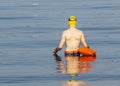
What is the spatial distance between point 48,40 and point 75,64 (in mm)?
6418

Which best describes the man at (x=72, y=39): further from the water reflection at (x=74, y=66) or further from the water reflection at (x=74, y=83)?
the water reflection at (x=74, y=83)

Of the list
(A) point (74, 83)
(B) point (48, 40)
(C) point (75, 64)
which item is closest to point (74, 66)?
(C) point (75, 64)

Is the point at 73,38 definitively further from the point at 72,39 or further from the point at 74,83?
the point at 74,83

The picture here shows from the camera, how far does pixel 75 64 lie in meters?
20.6

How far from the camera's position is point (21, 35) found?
95.0ft

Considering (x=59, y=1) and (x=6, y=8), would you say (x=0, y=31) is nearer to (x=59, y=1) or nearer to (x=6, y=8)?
(x=6, y=8)

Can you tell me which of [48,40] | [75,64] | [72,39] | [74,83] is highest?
[72,39]

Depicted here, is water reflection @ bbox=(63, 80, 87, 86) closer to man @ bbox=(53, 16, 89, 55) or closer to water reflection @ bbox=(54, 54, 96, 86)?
water reflection @ bbox=(54, 54, 96, 86)

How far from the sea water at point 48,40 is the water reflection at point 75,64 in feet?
0.54

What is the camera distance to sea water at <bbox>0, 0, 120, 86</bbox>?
60.2 feet

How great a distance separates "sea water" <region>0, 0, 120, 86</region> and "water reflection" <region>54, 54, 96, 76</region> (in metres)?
0.17

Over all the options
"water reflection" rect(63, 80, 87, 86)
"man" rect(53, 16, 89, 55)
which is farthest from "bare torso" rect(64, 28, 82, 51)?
"water reflection" rect(63, 80, 87, 86)

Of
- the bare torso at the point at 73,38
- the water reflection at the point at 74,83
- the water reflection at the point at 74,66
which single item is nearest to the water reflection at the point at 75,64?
the water reflection at the point at 74,66

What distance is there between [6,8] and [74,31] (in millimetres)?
21526
